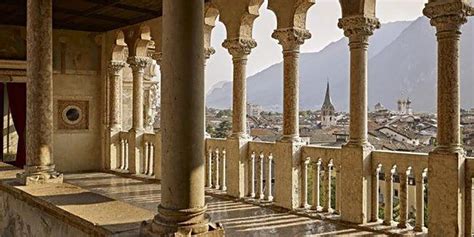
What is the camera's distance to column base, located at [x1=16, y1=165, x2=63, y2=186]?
5848 millimetres

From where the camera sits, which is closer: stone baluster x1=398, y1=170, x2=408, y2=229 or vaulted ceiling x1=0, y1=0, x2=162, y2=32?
stone baluster x1=398, y1=170, x2=408, y2=229

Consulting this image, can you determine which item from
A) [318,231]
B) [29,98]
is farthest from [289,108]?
[29,98]

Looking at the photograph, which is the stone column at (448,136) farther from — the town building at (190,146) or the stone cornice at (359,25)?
the stone cornice at (359,25)

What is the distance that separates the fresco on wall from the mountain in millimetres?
5953

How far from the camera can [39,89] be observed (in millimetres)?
6000

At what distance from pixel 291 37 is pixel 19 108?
886 cm

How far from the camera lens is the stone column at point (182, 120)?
11.2ft

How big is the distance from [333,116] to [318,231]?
1226cm

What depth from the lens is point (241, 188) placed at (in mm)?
9531

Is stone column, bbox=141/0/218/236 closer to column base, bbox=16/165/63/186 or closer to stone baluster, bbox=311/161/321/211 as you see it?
column base, bbox=16/165/63/186

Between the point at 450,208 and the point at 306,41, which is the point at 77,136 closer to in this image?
the point at 306,41

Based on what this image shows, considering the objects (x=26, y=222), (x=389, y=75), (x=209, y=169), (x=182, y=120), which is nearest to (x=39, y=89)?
(x=26, y=222)

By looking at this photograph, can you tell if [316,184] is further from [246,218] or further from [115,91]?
[115,91]

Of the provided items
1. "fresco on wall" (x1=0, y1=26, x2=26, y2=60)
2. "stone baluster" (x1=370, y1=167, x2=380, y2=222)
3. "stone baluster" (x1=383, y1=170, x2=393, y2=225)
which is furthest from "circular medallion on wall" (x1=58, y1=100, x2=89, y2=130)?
"stone baluster" (x1=383, y1=170, x2=393, y2=225)
